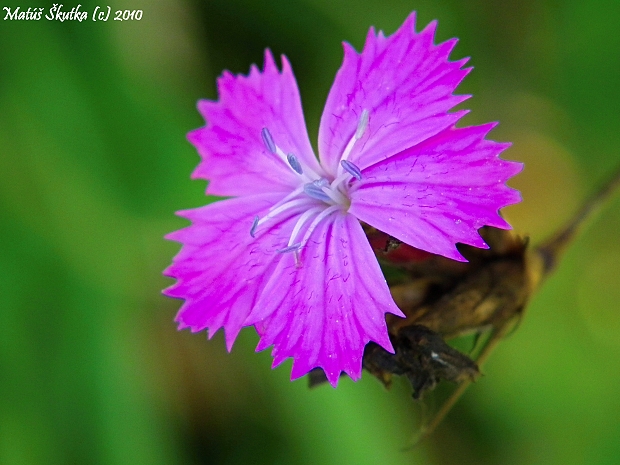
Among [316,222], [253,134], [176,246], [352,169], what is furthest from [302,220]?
[176,246]

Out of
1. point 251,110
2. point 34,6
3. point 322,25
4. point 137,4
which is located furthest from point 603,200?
point 34,6

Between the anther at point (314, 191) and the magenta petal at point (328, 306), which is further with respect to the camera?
the anther at point (314, 191)

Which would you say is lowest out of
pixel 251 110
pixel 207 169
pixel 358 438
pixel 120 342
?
pixel 358 438

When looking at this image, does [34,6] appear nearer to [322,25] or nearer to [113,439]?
[322,25]

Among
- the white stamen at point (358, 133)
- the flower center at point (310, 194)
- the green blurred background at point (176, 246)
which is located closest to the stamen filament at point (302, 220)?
the flower center at point (310, 194)

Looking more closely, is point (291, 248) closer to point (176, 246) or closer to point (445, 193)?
point (445, 193)

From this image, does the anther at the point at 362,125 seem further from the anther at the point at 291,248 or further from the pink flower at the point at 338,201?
the anther at the point at 291,248

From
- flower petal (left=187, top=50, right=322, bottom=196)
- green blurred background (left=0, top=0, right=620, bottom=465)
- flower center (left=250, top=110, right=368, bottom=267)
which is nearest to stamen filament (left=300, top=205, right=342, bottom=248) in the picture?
flower center (left=250, top=110, right=368, bottom=267)

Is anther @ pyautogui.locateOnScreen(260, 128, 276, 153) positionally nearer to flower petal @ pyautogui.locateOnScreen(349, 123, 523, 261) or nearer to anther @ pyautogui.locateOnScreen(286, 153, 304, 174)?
anther @ pyautogui.locateOnScreen(286, 153, 304, 174)
